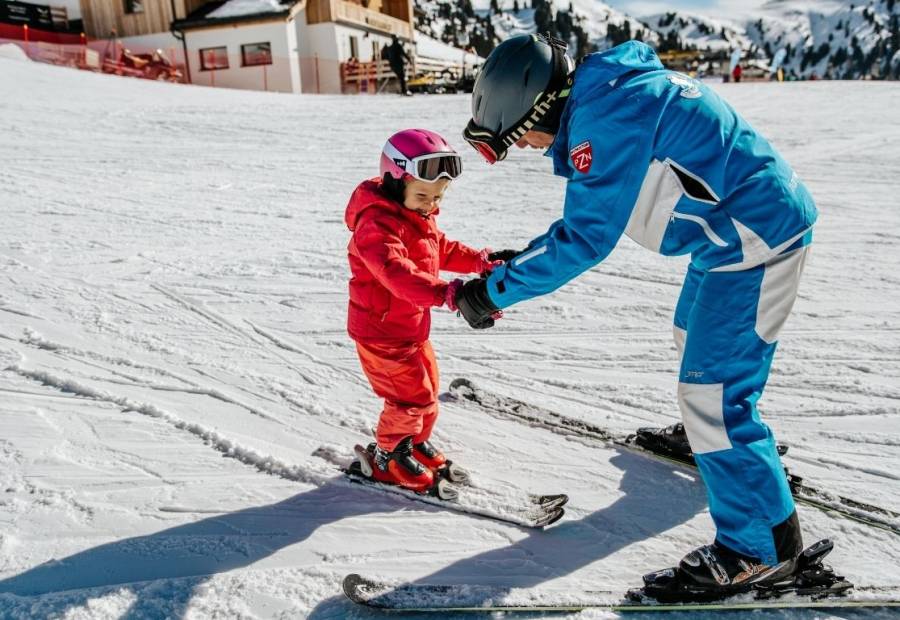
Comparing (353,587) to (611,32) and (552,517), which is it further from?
(611,32)

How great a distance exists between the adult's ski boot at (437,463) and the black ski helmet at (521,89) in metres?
1.56

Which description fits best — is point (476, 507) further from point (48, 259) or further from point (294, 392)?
point (48, 259)

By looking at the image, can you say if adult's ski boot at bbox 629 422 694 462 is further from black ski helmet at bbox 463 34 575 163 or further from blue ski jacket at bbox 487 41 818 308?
black ski helmet at bbox 463 34 575 163

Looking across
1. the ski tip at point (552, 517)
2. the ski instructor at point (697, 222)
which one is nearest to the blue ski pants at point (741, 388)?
the ski instructor at point (697, 222)

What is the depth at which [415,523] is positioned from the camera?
282cm

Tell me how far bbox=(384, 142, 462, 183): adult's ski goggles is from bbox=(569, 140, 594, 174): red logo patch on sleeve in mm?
673

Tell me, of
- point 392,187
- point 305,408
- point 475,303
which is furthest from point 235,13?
point 475,303

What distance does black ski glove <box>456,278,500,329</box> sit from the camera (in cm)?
248

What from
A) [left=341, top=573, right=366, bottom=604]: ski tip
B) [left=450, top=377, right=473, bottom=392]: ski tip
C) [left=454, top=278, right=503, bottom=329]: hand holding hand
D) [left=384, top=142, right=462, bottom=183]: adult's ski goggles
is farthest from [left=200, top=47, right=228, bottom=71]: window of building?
[left=341, top=573, right=366, bottom=604]: ski tip

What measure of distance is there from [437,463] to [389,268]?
114 cm

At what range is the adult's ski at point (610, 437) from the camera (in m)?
2.77

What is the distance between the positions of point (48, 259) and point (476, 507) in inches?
216

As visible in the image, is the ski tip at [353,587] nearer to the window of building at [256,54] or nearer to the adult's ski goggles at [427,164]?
the adult's ski goggles at [427,164]

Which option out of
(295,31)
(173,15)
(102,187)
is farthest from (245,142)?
(173,15)
